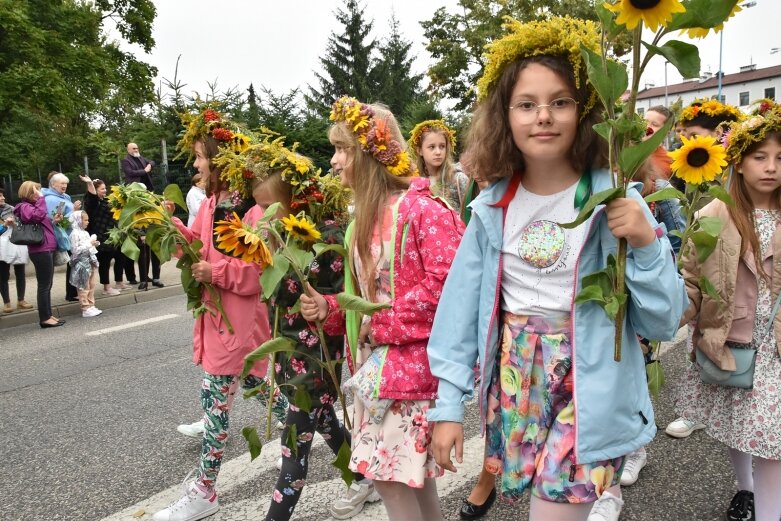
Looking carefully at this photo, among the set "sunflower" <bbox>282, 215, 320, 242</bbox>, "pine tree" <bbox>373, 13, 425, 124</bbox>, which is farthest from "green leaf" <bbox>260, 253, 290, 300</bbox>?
"pine tree" <bbox>373, 13, 425, 124</bbox>

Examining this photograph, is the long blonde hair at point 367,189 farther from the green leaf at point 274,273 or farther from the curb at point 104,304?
the curb at point 104,304

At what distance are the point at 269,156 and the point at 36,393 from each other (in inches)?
154

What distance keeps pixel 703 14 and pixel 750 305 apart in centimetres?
170

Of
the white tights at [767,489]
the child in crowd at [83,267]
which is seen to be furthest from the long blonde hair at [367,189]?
the child in crowd at [83,267]

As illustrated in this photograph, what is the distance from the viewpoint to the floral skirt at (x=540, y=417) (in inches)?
64.0

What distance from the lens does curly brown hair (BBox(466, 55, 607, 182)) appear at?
1.67m

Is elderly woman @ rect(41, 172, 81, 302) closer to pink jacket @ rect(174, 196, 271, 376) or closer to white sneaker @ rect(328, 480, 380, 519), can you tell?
pink jacket @ rect(174, 196, 271, 376)

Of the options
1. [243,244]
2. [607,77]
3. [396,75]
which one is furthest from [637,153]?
[396,75]

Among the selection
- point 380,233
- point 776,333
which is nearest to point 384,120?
point 380,233

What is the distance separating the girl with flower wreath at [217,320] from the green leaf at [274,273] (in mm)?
716

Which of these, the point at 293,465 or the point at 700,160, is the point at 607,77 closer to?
the point at 700,160

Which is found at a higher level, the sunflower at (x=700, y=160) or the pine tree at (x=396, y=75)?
the pine tree at (x=396, y=75)

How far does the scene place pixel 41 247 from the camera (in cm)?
831

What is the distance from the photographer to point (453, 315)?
1806 mm
